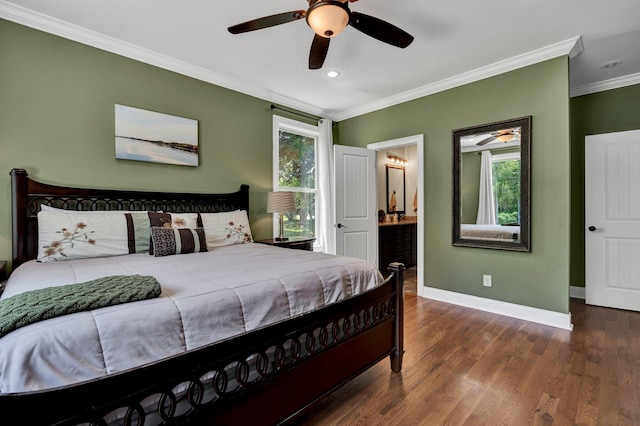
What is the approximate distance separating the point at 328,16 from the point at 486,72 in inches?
94.3

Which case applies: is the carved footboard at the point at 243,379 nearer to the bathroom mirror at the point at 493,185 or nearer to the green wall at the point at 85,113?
the bathroom mirror at the point at 493,185

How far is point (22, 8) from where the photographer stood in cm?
233

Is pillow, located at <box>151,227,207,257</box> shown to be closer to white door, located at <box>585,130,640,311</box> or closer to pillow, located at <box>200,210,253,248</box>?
pillow, located at <box>200,210,253,248</box>

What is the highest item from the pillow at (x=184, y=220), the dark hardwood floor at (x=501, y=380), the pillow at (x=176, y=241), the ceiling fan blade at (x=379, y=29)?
the ceiling fan blade at (x=379, y=29)

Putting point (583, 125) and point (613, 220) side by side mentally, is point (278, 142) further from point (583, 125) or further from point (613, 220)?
point (613, 220)

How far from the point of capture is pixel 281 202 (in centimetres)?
365

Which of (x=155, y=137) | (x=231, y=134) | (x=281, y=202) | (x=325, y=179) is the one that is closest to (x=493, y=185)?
(x=325, y=179)

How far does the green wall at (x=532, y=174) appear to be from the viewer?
Result: 2930mm

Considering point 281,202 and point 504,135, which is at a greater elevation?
point 504,135

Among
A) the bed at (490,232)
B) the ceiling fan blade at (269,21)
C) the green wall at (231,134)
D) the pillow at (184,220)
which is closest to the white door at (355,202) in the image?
the green wall at (231,134)

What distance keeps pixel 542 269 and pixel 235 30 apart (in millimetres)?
3477

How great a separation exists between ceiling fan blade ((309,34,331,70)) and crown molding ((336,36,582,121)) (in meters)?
1.98

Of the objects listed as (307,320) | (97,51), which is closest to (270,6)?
(97,51)

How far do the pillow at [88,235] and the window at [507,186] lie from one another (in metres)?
3.54
